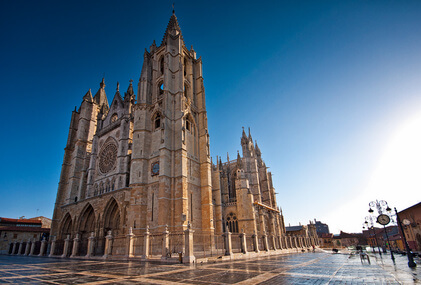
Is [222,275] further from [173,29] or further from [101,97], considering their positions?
[101,97]

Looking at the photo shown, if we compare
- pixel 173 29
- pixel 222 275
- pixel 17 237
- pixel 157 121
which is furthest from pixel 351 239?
pixel 17 237

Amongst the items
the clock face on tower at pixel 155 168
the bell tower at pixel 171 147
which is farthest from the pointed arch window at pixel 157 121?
the clock face on tower at pixel 155 168

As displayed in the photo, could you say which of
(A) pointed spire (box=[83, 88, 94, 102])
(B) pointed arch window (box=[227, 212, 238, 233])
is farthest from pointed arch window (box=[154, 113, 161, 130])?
(A) pointed spire (box=[83, 88, 94, 102])

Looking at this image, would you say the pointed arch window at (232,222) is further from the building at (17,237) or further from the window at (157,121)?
the building at (17,237)

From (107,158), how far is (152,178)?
1105cm

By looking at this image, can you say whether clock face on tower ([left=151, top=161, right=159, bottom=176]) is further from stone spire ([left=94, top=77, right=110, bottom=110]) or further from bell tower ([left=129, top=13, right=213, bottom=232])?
stone spire ([left=94, top=77, right=110, bottom=110])

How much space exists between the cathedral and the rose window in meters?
0.14

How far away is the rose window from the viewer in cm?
2913

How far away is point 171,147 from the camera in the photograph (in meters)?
23.4

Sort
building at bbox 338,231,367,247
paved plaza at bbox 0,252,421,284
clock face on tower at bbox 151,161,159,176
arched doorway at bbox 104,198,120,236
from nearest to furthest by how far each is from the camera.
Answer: paved plaza at bbox 0,252,421,284, clock face on tower at bbox 151,161,159,176, arched doorway at bbox 104,198,120,236, building at bbox 338,231,367,247

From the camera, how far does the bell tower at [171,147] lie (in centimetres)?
2105

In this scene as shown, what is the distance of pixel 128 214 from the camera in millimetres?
21641

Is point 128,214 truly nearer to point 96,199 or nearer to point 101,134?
point 96,199

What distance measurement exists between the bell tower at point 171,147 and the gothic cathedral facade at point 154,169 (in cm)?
10
